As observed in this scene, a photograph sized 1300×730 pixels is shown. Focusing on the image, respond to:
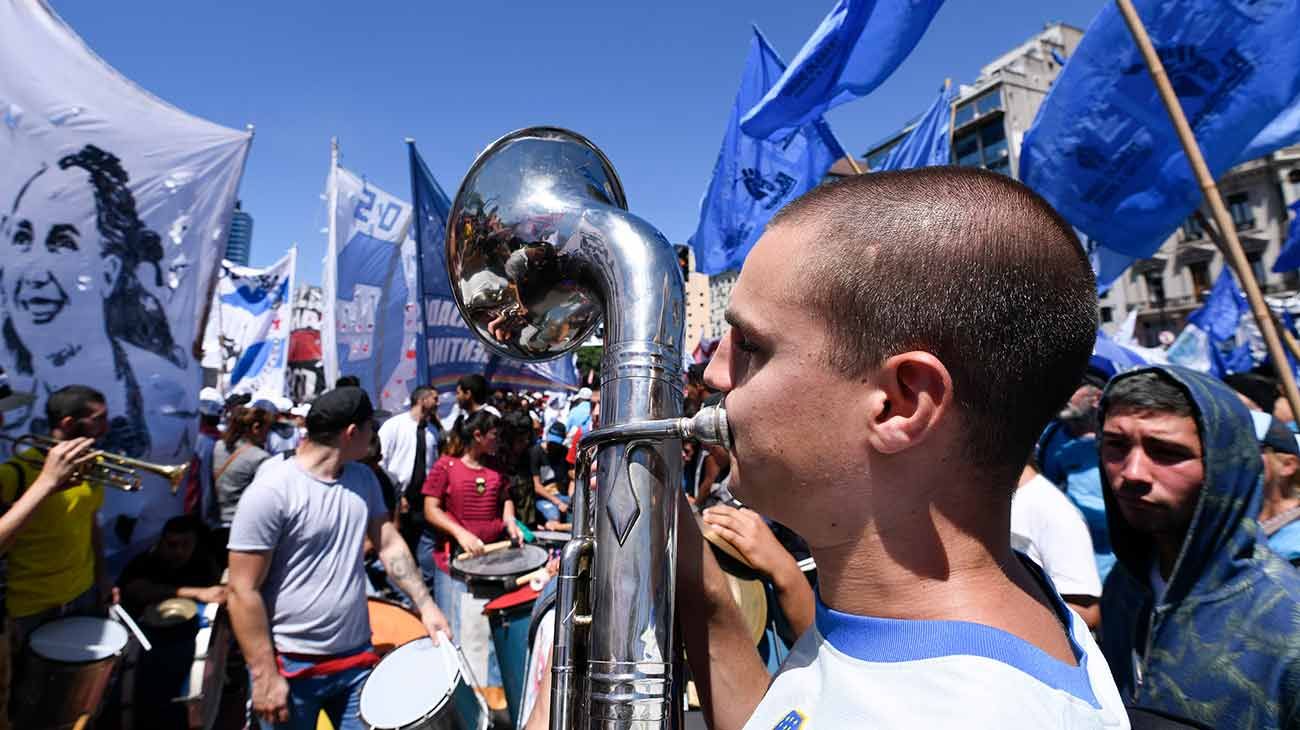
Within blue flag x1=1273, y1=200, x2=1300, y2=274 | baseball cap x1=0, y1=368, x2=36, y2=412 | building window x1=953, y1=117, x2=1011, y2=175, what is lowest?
baseball cap x1=0, y1=368, x2=36, y2=412

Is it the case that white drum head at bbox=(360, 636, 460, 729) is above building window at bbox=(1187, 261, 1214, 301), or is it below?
below

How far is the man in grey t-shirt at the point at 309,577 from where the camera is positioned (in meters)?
3.06

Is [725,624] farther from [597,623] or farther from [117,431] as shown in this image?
[117,431]

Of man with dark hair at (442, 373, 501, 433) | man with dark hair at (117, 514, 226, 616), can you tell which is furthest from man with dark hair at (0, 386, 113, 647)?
man with dark hair at (442, 373, 501, 433)

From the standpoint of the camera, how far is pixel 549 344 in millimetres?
1520

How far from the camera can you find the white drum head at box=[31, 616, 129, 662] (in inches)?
135

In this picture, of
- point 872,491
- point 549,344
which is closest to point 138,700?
point 549,344

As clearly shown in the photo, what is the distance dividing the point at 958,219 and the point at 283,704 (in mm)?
3416

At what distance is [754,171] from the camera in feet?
22.0

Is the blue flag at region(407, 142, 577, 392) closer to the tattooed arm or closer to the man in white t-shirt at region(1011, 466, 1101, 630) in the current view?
the tattooed arm

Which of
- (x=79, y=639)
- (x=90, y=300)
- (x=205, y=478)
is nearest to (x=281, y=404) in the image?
(x=205, y=478)

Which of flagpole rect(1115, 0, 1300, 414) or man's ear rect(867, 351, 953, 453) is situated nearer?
man's ear rect(867, 351, 953, 453)

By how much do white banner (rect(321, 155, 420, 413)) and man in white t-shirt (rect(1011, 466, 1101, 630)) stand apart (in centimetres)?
761

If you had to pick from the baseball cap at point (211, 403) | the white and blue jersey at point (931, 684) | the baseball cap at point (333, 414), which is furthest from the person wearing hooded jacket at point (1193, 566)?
the baseball cap at point (211, 403)
